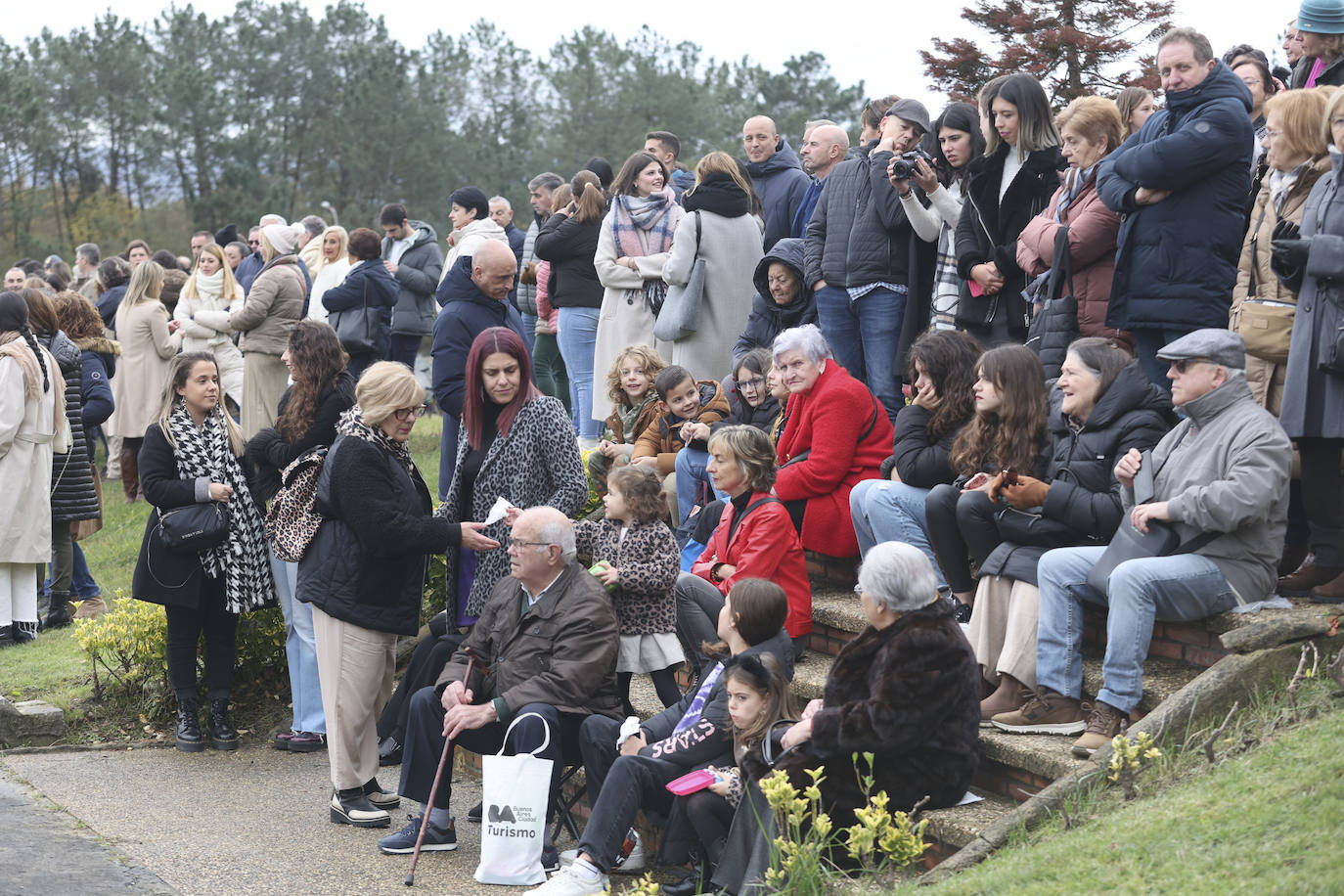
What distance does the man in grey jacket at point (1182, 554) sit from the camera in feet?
17.4

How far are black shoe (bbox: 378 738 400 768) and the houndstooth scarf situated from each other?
1118 millimetres

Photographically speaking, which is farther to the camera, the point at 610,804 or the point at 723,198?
the point at 723,198

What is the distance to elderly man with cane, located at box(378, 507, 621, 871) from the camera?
6.00 metres

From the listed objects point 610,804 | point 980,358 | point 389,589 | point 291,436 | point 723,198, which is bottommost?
point 610,804

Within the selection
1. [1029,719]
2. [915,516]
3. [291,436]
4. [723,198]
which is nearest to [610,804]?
[1029,719]

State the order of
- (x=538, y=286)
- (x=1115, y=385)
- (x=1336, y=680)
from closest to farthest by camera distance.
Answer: (x=1336, y=680) < (x=1115, y=385) < (x=538, y=286)

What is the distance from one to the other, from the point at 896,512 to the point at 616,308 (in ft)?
12.6

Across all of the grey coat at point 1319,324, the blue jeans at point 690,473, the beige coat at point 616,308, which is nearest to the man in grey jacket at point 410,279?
the beige coat at point 616,308

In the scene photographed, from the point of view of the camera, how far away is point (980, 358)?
6219mm

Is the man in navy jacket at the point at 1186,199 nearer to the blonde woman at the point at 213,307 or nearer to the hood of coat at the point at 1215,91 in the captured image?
the hood of coat at the point at 1215,91

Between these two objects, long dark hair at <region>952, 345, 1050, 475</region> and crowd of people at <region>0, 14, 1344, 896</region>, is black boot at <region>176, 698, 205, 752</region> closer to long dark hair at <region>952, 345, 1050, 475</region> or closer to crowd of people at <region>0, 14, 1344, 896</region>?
crowd of people at <region>0, 14, 1344, 896</region>

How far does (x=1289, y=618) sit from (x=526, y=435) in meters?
3.40

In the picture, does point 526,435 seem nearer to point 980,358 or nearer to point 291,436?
point 291,436

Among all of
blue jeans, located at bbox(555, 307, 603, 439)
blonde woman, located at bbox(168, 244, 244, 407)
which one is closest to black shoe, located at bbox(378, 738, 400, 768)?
blue jeans, located at bbox(555, 307, 603, 439)
